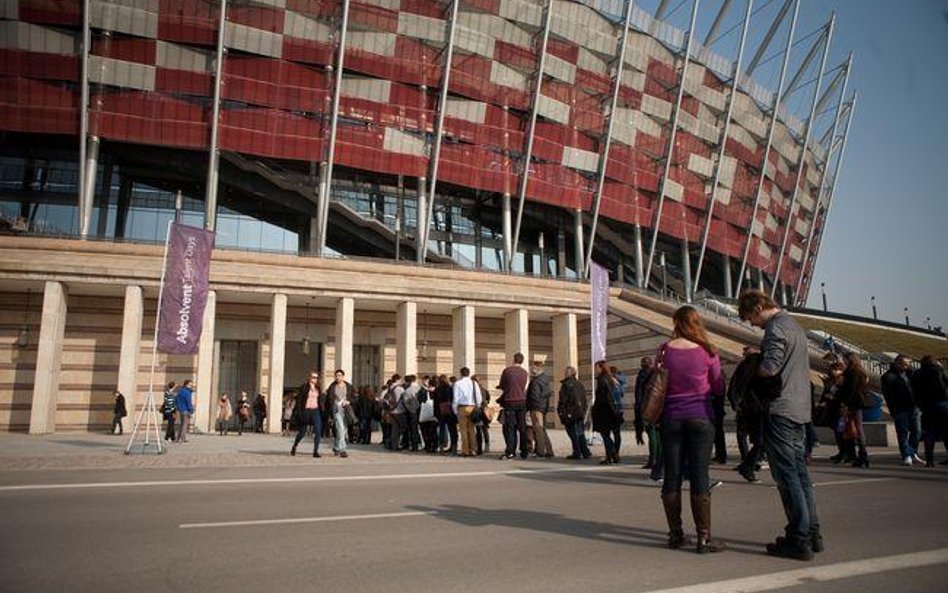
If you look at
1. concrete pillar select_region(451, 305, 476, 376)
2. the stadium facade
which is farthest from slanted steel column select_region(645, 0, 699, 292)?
concrete pillar select_region(451, 305, 476, 376)

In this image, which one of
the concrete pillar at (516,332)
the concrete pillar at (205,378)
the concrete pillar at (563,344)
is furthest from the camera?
the concrete pillar at (563,344)

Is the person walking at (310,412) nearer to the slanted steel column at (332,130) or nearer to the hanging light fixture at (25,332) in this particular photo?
the hanging light fixture at (25,332)

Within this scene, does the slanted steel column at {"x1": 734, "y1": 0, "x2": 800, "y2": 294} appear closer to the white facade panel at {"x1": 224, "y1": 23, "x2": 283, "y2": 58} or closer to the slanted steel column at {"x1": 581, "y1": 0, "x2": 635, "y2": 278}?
the slanted steel column at {"x1": 581, "y1": 0, "x2": 635, "y2": 278}

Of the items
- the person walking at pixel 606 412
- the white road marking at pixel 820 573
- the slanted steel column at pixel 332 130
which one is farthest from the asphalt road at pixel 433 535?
the slanted steel column at pixel 332 130

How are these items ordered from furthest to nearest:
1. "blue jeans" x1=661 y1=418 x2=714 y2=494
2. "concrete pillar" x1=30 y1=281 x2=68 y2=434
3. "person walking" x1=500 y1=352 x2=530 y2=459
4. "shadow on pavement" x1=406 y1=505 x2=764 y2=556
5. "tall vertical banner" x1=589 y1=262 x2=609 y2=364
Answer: "concrete pillar" x1=30 y1=281 x2=68 y2=434
"tall vertical banner" x1=589 y1=262 x2=609 y2=364
"person walking" x1=500 y1=352 x2=530 y2=459
"shadow on pavement" x1=406 y1=505 x2=764 y2=556
"blue jeans" x1=661 y1=418 x2=714 y2=494

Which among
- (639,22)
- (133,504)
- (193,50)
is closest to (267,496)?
(133,504)

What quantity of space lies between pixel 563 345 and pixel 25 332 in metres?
23.2

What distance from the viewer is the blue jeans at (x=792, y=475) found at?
4.30m

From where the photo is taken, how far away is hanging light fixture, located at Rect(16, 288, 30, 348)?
24328mm

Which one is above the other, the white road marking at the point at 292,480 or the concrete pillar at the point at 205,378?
the concrete pillar at the point at 205,378

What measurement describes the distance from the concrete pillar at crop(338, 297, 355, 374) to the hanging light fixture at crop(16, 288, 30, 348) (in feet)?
40.2

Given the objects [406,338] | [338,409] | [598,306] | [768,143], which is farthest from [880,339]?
[338,409]

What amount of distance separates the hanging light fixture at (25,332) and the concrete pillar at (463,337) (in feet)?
57.8

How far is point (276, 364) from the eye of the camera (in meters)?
24.9
